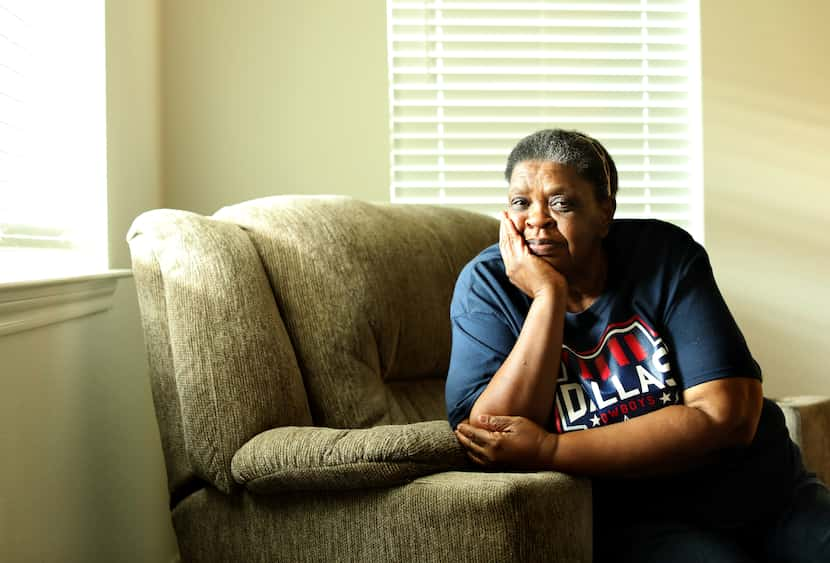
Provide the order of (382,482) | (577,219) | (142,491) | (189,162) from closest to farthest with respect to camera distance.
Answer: (382,482), (577,219), (142,491), (189,162)

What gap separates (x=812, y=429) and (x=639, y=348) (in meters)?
1.04

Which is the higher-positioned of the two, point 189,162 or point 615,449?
point 189,162

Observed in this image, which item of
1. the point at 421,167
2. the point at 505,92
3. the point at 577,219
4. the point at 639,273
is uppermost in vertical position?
the point at 505,92

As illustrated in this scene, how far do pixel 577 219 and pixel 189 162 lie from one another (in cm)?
149

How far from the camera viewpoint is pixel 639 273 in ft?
5.24

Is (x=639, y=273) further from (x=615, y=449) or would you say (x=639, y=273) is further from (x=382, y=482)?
(x=382, y=482)

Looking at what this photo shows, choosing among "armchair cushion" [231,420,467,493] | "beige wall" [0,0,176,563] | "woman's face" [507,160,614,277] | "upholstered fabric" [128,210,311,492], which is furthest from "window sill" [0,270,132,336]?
"woman's face" [507,160,614,277]

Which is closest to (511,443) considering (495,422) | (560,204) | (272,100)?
(495,422)

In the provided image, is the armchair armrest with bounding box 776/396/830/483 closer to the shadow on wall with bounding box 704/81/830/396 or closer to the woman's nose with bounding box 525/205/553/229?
the shadow on wall with bounding box 704/81/830/396

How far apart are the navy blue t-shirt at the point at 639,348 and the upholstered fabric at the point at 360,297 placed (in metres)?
0.33

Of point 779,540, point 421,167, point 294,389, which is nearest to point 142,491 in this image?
point 294,389

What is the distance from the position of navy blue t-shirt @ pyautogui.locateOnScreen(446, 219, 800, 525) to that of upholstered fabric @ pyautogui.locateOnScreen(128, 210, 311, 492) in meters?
0.35

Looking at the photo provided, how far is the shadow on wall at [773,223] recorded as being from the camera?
9.37 ft

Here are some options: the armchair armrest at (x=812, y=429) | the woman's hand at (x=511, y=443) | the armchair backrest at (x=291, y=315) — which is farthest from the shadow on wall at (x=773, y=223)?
the woman's hand at (x=511, y=443)
